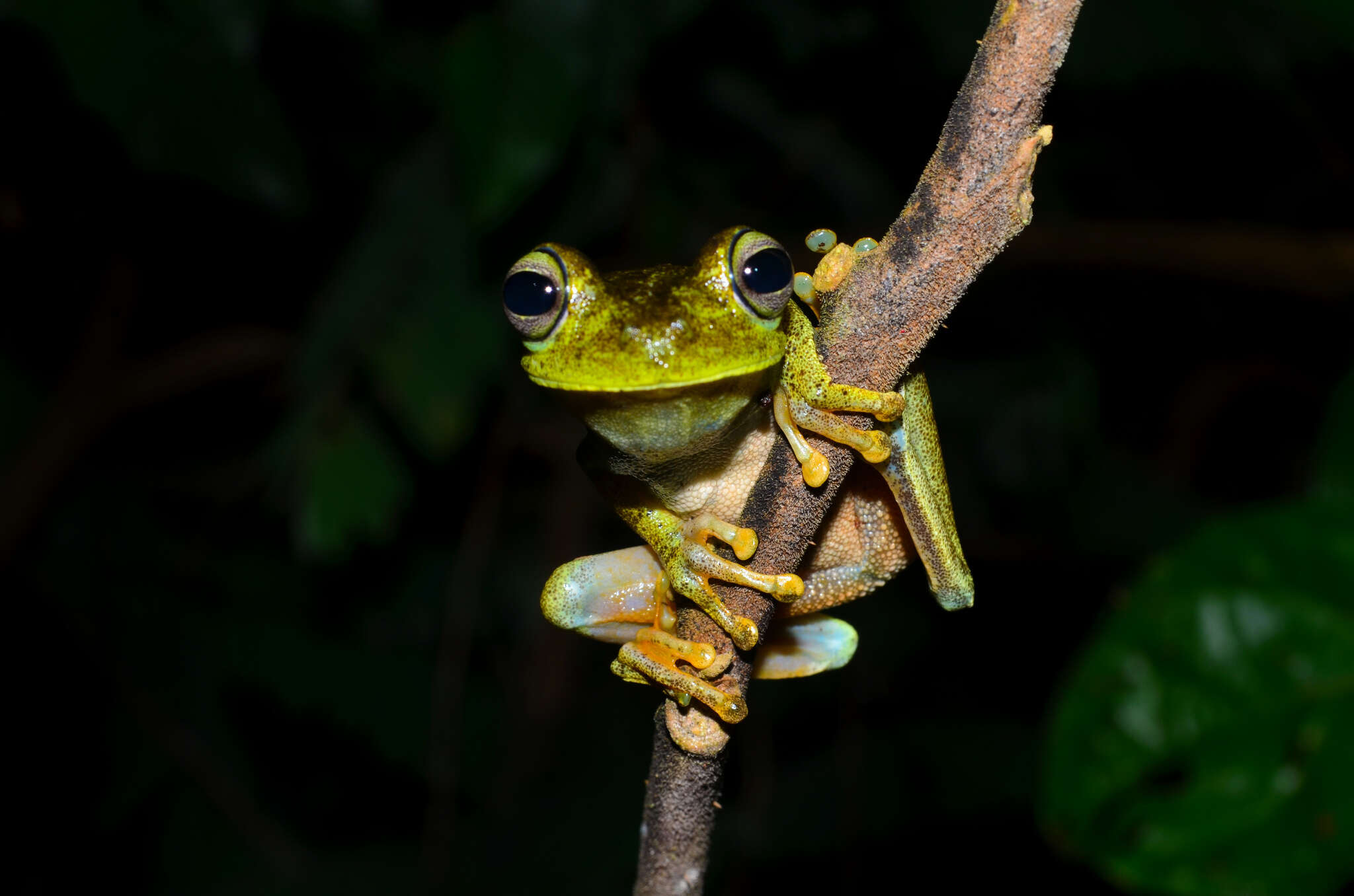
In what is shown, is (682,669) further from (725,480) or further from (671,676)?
(725,480)

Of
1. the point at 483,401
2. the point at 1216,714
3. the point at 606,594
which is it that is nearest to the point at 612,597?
the point at 606,594

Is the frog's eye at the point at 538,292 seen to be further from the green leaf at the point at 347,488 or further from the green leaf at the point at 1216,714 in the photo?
the green leaf at the point at 347,488

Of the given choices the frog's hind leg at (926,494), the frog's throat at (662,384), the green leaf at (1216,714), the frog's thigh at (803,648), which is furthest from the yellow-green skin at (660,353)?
the green leaf at (1216,714)

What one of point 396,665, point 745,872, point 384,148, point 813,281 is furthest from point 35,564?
point 813,281

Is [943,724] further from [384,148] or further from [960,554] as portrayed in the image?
[384,148]

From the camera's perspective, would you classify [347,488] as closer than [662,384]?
No

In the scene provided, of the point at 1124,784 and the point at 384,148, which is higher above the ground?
the point at 384,148
